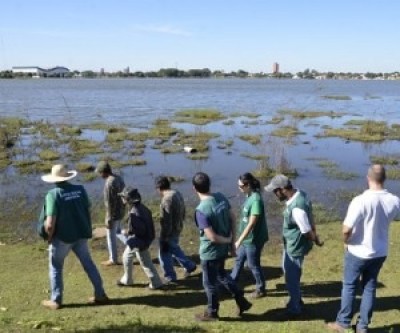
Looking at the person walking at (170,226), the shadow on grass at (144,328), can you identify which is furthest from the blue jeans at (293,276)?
the person walking at (170,226)

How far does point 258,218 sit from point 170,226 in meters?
1.67

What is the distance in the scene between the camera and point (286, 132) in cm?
3547

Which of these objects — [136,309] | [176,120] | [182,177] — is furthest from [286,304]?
[176,120]

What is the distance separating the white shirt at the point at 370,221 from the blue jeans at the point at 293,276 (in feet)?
3.07

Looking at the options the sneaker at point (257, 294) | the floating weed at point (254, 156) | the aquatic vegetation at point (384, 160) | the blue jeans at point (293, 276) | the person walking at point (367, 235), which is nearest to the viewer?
the person walking at point (367, 235)

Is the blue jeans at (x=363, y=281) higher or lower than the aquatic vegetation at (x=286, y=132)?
higher

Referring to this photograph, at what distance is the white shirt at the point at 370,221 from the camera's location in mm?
6223

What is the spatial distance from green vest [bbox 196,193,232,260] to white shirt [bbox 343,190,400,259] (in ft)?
4.85

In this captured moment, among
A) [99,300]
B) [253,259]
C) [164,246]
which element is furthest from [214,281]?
[164,246]

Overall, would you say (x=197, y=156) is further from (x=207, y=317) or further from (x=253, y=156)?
(x=207, y=317)

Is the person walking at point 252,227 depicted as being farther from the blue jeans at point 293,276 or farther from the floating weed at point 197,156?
the floating weed at point 197,156

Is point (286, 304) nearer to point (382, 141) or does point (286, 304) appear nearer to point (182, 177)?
point (182, 177)

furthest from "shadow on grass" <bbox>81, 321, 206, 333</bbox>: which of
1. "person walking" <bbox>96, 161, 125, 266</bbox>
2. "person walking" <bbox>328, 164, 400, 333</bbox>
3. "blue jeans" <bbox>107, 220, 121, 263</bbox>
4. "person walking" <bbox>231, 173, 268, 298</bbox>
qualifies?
"blue jeans" <bbox>107, 220, 121, 263</bbox>

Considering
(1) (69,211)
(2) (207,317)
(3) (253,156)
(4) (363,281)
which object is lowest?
(3) (253,156)
